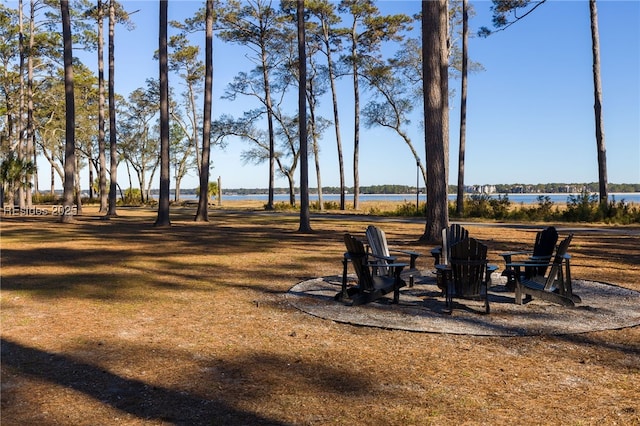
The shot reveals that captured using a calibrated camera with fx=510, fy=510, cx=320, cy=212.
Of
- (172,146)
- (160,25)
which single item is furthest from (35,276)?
(172,146)

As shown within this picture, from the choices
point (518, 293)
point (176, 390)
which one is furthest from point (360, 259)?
point (176, 390)

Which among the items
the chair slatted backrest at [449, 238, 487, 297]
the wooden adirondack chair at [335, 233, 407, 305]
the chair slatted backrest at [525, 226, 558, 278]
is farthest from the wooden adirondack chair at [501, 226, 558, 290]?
the wooden adirondack chair at [335, 233, 407, 305]

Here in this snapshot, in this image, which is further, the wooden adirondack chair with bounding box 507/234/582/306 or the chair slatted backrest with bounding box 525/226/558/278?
the chair slatted backrest with bounding box 525/226/558/278

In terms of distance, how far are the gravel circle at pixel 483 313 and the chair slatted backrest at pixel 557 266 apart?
278 millimetres

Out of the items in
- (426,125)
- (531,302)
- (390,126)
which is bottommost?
(531,302)

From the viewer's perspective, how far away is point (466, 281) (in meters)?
6.30

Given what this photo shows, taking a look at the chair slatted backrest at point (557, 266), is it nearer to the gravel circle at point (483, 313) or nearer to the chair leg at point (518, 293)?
the gravel circle at point (483, 313)

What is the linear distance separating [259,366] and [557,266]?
172 inches

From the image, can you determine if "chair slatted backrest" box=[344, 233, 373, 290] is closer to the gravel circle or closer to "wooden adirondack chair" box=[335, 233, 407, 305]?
"wooden adirondack chair" box=[335, 233, 407, 305]

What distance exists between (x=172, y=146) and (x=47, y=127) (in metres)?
13.8

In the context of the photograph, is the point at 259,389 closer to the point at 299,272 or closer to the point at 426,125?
the point at 299,272

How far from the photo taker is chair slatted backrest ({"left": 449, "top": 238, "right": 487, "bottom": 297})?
6.03 m

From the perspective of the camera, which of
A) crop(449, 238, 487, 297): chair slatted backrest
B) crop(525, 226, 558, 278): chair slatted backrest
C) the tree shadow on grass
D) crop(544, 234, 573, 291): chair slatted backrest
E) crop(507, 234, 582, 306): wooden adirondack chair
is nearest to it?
the tree shadow on grass

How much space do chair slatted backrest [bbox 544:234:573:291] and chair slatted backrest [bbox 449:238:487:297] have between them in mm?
1019
